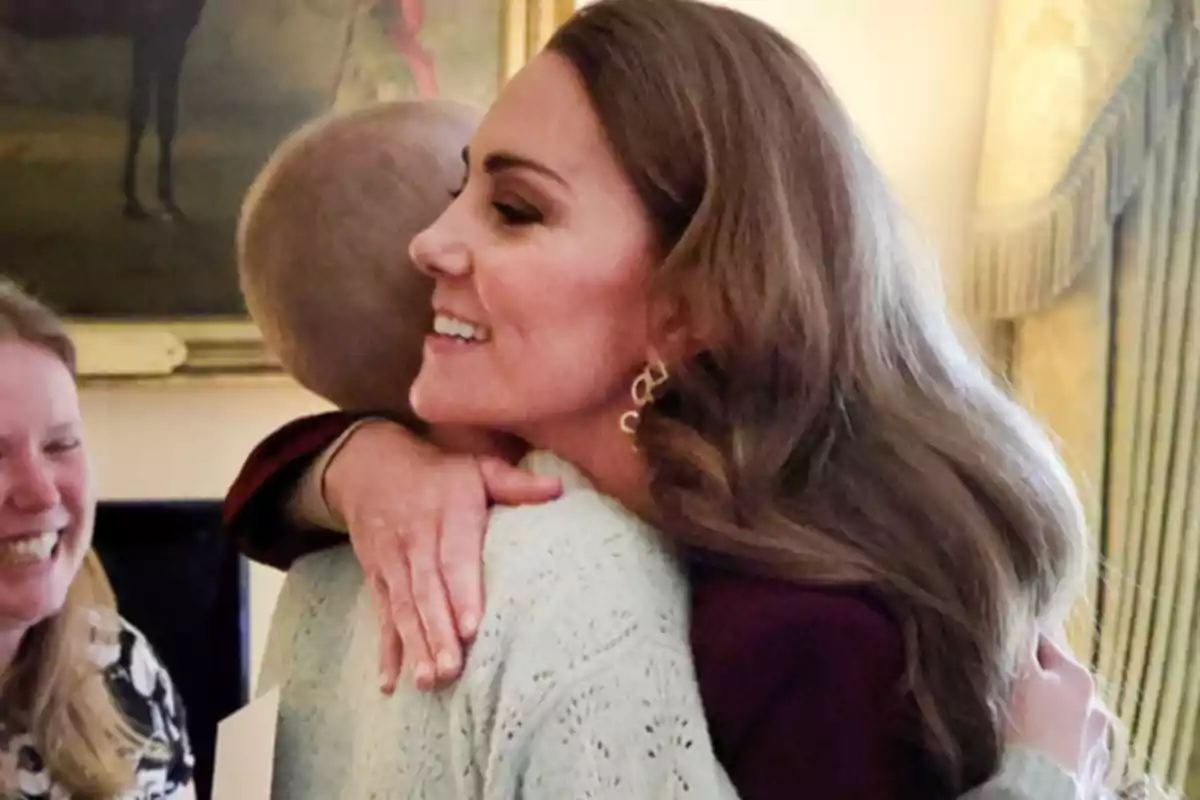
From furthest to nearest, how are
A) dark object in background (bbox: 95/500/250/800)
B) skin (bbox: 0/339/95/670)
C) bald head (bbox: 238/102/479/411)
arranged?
1. dark object in background (bbox: 95/500/250/800)
2. skin (bbox: 0/339/95/670)
3. bald head (bbox: 238/102/479/411)

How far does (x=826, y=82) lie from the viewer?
785 mm

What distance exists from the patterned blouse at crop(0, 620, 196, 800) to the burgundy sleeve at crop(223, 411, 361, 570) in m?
0.47

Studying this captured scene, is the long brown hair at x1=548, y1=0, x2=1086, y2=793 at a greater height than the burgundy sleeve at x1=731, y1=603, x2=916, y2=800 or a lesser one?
greater

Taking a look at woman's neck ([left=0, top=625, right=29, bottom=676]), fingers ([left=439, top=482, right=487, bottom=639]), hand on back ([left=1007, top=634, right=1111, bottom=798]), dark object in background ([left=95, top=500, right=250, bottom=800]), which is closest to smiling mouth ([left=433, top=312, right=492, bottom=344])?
fingers ([left=439, top=482, right=487, bottom=639])

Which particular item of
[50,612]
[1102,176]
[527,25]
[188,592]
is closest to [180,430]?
[188,592]

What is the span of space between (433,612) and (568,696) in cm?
10

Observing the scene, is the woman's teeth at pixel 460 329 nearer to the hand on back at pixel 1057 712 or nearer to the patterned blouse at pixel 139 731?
the hand on back at pixel 1057 712

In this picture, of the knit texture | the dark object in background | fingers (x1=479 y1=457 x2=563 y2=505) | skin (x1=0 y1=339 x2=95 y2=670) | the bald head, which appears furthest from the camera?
the dark object in background

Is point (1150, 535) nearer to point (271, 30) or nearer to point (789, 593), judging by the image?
point (789, 593)

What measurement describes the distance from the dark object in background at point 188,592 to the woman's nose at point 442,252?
1.04 metres

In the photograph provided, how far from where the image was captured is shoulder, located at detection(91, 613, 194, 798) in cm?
129

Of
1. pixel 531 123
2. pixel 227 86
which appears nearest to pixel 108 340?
pixel 227 86

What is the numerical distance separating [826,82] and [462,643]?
0.42 meters

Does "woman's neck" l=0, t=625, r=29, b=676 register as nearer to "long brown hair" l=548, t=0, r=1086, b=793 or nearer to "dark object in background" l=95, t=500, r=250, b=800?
"dark object in background" l=95, t=500, r=250, b=800
